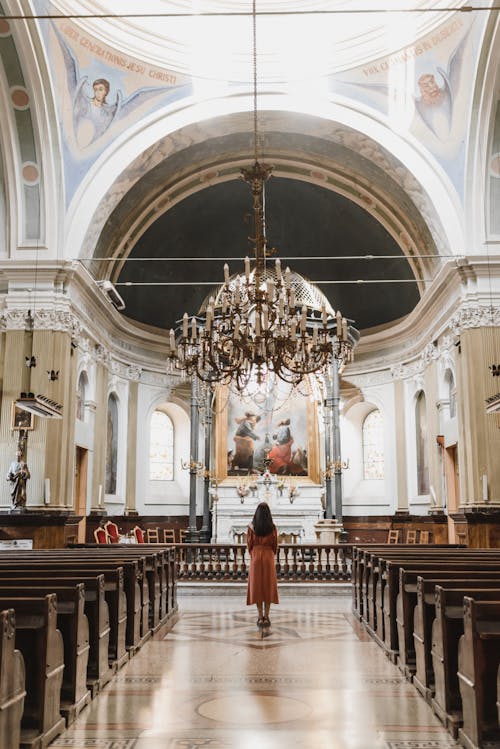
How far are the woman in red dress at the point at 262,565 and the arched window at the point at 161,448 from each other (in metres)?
12.1

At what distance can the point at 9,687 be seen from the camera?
3.51 m

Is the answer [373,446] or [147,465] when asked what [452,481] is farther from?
[147,465]

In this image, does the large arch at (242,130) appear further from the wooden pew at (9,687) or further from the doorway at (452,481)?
the wooden pew at (9,687)

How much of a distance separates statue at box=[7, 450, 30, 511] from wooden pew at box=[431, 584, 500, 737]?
9174 mm

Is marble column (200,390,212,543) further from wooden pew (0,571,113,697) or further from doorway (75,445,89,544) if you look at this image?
wooden pew (0,571,113,697)

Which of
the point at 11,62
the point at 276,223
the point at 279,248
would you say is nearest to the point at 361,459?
the point at 279,248

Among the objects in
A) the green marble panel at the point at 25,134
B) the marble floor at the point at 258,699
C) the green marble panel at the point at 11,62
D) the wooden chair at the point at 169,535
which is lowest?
the marble floor at the point at 258,699

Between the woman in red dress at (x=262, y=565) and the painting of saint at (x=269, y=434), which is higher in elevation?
the painting of saint at (x=269, y=434)

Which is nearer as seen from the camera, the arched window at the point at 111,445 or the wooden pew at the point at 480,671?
the wooden pew at the point at 480,671

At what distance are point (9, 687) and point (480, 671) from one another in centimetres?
239

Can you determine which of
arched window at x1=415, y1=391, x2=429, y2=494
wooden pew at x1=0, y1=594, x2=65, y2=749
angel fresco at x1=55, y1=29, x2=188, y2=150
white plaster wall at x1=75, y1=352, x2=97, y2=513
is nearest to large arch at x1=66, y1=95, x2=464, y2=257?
angel fresco at x1=55, y1=29, x2=188, y2=150

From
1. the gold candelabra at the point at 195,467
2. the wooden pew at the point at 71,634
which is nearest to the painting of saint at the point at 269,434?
the gold candelabra at the point at 195,467

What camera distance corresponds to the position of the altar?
1772 centimetres

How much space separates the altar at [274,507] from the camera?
1772cm
